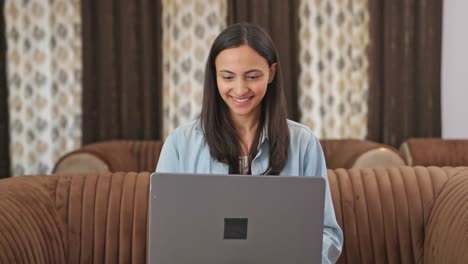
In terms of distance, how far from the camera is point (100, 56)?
5.09 metres

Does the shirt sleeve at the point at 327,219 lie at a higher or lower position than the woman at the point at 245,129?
lower

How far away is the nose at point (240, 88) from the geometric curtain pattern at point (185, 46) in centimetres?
346

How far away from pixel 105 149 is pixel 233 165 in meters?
2.92

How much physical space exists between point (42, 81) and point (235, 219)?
4.23 m

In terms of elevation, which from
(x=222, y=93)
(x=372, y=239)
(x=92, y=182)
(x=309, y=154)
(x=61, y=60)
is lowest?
(x=372, y=239)

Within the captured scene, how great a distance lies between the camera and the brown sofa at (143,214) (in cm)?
235

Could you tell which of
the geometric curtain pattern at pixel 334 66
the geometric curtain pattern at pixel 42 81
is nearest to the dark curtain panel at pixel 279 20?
the geometric curtain pattern at pixel 334 66

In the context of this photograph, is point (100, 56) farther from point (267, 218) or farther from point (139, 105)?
point (267, 218)

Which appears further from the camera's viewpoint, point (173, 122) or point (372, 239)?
point (173, 122)

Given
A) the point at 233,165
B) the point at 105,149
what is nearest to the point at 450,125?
the point at 105,149

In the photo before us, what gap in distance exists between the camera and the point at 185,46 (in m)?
5.27

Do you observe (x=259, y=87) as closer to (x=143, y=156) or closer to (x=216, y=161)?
(x=216, y=161)

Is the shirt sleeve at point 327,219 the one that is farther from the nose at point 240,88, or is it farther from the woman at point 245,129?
the nose at point 240,88

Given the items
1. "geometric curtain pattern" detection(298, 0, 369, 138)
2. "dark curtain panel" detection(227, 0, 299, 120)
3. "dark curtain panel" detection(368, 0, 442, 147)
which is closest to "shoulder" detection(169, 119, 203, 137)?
"dark curtain panel" detection(227, 0, 299, 120)
